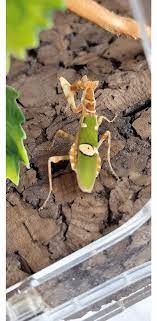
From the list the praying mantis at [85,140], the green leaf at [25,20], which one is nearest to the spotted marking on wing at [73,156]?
the praying mantis at [85,140]

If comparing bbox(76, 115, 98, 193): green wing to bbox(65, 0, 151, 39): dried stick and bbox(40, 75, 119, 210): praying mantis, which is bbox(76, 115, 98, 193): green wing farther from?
bbox(65, 0, 151, 39): dried stick

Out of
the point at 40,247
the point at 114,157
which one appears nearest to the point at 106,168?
the point at 114,157

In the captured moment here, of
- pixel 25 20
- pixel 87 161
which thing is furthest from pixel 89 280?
pixel 25 20

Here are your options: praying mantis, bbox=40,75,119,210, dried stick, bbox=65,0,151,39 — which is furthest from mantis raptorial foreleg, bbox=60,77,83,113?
dried stick, bbox=65,0,151,39

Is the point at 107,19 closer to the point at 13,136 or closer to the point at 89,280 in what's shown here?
the point at 13,136

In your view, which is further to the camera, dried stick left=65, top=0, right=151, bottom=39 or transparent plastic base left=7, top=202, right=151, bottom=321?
dried stick left=65, top=0, right=151, bottom=39
